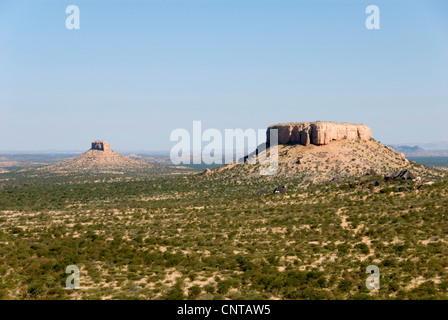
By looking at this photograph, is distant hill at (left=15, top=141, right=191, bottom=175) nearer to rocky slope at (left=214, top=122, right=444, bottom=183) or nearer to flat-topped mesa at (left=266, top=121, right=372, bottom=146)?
flat-topped mesa at (left=266, top=121, right=372, bottom=146)

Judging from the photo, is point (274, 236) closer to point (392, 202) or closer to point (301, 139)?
point (392, 202)

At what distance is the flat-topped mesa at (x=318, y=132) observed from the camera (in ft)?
313

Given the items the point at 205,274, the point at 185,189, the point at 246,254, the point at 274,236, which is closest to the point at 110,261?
the point at 205,274

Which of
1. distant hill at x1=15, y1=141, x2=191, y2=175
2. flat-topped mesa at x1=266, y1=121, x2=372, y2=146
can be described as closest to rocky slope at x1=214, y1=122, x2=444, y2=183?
flat-topped mesa at x1=266, y1=121, x2=372, y2=146

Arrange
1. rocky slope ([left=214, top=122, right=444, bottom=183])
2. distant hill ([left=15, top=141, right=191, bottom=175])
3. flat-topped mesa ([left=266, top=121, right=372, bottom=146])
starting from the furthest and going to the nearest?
1. distant hill ([left=15, top=141, right=191, bottom=175])
2. flat-topped mesa ([left=266, top=121, right=372, bottom=146])
3. rocky slope ([left=214, top=122, right=444, bottom=183])

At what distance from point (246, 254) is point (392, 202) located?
83.1 feet

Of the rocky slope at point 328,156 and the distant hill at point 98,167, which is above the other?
the rocky slope at point 328,156

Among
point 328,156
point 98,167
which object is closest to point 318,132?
point 328,156

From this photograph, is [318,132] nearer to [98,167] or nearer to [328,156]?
[328,156]

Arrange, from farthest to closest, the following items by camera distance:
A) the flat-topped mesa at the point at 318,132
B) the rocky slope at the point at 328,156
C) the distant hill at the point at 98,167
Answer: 1. the distant hill at the point at 98,167
2. the flat-topped mesa at the point at 318,132
3. the rocky slope at the point at 328,156

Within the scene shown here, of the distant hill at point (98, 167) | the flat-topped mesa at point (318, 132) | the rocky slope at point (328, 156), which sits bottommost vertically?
the distant hill at point (98, 167)

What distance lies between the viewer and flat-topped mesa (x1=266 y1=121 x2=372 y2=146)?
95.3 m

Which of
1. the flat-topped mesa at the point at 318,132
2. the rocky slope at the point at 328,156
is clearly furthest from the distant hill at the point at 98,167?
the rocky slope at the point at 328,156

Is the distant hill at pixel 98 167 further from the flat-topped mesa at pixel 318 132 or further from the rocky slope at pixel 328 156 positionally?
the rocky slope at pixel 328 156
